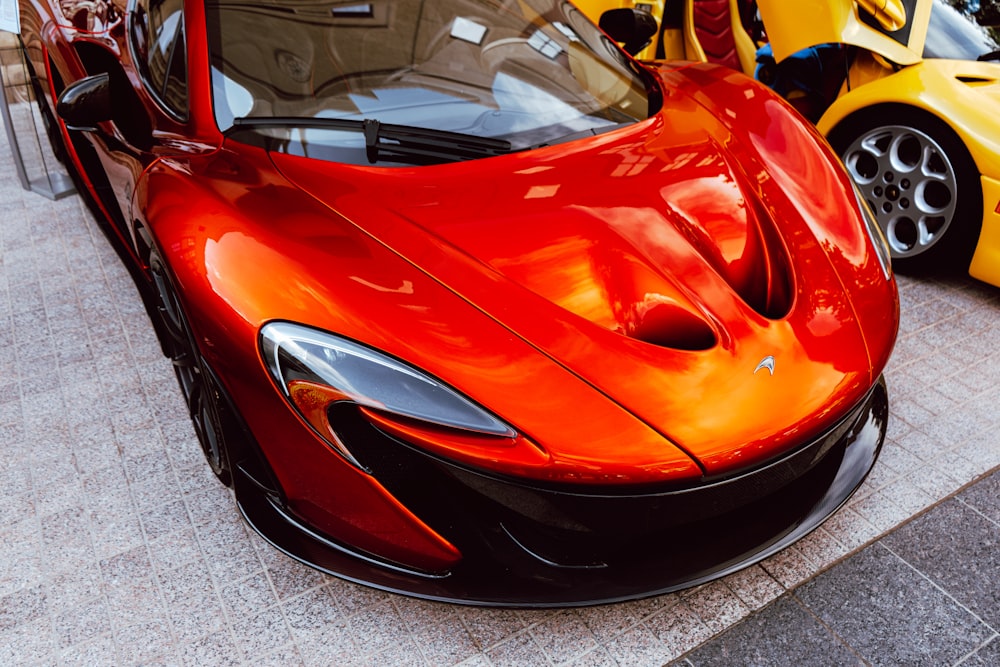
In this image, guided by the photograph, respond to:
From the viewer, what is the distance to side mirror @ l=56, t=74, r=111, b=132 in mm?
2133

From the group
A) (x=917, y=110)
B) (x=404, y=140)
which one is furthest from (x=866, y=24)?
(x=404, y=140)

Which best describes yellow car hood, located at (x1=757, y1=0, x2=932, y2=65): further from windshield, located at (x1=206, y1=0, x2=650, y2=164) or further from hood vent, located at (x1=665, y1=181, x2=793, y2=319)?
hood vent, located at (x1=665, y1=181, x2=793, y2=319)

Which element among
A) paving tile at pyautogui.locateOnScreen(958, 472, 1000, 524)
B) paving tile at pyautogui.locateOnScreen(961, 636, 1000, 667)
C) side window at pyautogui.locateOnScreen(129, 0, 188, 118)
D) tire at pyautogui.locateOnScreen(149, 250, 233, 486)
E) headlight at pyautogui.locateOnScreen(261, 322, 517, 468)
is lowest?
paving tile at pyautogui.locateOnScreen(961, 636, 1000, 667)

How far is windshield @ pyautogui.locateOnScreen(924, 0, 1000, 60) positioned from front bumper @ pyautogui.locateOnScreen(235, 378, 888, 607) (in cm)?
246

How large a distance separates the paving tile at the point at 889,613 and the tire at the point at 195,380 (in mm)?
1374

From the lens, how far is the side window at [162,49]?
212 cm

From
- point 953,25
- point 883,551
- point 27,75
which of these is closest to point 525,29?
point 883,551

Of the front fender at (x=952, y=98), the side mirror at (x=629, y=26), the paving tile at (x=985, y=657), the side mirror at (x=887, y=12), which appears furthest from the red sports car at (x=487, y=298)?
the side mirror at (x=887, y=12)

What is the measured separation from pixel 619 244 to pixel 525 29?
0.98 metres

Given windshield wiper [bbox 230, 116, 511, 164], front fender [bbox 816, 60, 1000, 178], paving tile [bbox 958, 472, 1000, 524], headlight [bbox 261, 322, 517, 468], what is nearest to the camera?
headlight [bbox 261, 322, 517, 468]

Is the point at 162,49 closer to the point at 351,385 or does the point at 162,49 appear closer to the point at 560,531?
the point at 351,385

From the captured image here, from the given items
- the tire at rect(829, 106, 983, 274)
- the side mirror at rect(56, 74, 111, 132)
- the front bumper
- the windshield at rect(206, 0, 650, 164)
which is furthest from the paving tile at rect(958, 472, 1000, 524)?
the side mirror at rect(56, 74, 111, 132)

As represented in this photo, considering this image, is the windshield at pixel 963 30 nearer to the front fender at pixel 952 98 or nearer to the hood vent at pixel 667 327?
the front fender at pixel 952 98

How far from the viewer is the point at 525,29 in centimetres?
238
